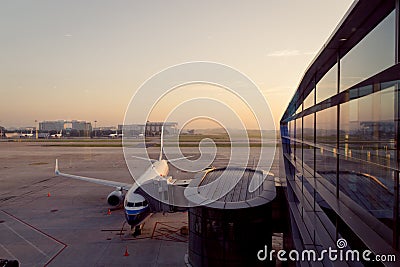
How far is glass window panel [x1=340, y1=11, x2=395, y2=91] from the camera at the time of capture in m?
2.23

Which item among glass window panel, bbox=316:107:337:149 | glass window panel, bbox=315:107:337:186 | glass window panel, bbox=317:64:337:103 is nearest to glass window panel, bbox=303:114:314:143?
glass window panel, bbox=315:107:337:186

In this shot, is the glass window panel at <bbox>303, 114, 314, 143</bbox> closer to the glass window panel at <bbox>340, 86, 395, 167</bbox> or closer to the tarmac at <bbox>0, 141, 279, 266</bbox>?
the glass window panel at <bbox>340, 86, 395, 167</bbox>

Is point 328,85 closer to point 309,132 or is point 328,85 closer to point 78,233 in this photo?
point 309,132

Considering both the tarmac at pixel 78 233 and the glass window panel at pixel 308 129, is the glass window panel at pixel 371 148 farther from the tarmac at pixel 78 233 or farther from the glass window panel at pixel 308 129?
the tarmac at pixel 78 233

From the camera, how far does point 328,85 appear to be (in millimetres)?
4590

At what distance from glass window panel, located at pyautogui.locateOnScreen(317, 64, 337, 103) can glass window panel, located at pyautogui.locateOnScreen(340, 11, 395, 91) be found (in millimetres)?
458

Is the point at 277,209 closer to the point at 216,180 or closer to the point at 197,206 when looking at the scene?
the point at 197,206

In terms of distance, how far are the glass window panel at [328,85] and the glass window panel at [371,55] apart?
46 cm

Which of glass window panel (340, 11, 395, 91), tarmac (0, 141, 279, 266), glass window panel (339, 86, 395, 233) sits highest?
glass window panel (340, 11, 395, 91)

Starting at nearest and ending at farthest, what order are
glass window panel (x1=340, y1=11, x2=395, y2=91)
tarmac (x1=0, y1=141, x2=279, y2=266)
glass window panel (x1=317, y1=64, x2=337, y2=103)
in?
glass window panel (x1=340, y1=11, x2=395, y2=91) → glass window panel (x1=317, y1=64, x2=337, y2=103) → tarmac (x1=0, y1=141, x2=279, y2=266)

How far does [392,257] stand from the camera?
216 cm

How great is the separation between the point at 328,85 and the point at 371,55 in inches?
77.0

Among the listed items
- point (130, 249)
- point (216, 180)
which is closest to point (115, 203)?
point (130, 249)

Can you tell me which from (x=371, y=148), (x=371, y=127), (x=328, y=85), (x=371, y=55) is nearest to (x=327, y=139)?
(x=328, y=85)
